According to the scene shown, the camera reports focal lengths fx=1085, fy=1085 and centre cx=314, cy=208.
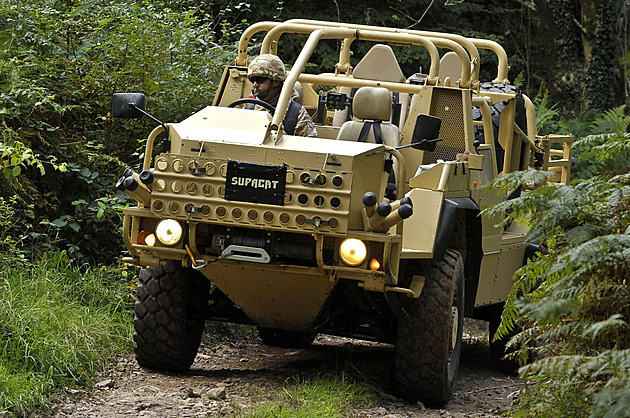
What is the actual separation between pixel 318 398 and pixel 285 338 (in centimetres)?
202

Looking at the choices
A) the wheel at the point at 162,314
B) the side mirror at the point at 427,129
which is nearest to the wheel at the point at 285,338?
the wheel at the point at 162,314

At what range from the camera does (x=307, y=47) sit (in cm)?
714

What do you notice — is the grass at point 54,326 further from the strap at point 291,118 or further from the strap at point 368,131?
the strap at point 368,131

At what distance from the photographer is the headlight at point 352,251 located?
6.20 meters

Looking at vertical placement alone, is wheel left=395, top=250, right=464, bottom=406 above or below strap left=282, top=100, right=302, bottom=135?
below

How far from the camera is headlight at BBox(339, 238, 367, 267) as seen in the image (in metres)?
6.20

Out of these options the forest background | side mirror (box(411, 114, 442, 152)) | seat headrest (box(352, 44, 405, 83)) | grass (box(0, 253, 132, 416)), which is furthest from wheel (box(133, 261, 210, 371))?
seat headrest (box(352, 44, 405, 83))

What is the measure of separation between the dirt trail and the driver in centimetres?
168

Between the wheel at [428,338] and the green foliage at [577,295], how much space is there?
41.1 inches

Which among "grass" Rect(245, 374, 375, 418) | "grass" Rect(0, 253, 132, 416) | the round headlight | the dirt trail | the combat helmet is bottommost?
the dirt trail

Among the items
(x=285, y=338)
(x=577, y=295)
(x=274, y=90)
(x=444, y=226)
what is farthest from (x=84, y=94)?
(x=577, y=295)

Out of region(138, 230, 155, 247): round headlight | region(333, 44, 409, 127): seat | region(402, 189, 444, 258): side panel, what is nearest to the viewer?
region(138, 230, 155, 247): round headlight

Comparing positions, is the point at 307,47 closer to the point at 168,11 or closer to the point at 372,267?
the point at 372,267

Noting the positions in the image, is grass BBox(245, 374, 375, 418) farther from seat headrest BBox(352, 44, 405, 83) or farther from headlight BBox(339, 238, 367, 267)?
seat headrest BBox(352, 44, 405, 83)
